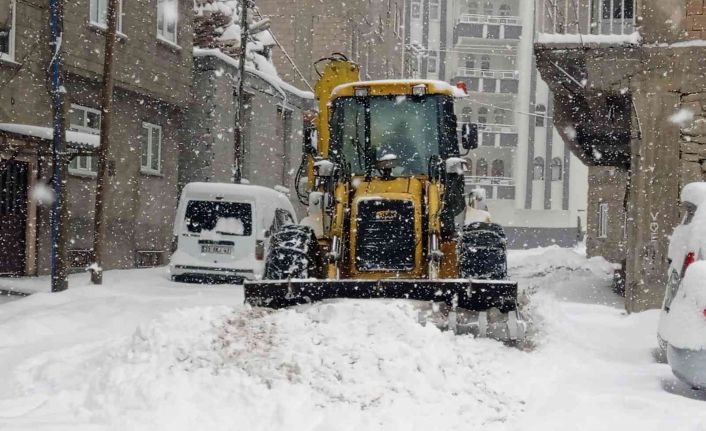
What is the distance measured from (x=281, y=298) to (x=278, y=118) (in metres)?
24.4

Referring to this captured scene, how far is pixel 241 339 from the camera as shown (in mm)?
7402

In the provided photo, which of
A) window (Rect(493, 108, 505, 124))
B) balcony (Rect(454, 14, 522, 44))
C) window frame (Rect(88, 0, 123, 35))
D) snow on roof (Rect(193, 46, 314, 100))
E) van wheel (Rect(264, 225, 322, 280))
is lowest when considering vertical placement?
van wheel (Rect(264, 225, 322, 280))

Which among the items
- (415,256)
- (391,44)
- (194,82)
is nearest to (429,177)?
(415,256)

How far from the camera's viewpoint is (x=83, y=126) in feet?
65.3

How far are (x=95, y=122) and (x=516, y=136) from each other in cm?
3616

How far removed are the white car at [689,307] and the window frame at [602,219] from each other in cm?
2328

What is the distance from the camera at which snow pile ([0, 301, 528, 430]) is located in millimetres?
5949

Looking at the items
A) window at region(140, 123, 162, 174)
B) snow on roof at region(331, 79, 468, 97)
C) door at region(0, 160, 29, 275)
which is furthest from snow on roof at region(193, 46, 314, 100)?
snow on roof at region(331, 79, 468, 97)

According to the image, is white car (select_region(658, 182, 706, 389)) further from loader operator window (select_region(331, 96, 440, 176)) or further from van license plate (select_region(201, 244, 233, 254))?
van license plate (select_region(201, 244, 233, 254))

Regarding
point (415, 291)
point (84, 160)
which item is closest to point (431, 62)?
point (84, 160)

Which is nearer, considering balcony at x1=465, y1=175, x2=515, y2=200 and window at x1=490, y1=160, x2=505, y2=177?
balcony at x1=465, y1=175, x2=515, y2=200

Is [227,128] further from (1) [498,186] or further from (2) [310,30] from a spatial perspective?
(1) [498,186]

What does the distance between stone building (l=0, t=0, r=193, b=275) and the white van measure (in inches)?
72.7

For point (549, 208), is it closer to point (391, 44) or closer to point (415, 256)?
point (391, 44)
